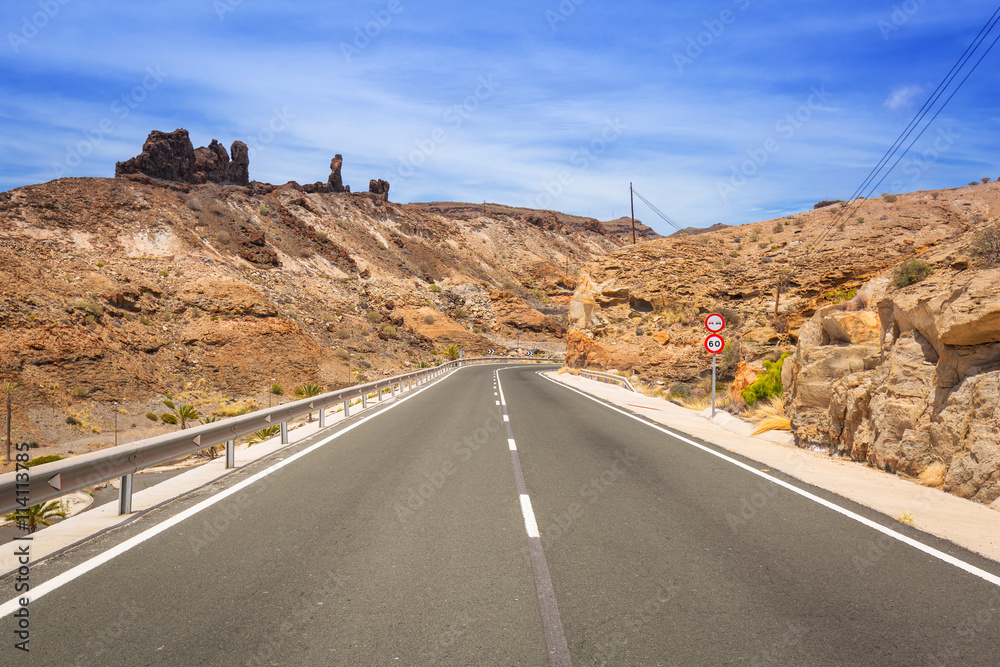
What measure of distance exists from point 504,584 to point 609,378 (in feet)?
94.2

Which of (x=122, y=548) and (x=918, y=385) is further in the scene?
(x=918, y=385)

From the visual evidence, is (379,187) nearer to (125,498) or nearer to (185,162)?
(185,162)

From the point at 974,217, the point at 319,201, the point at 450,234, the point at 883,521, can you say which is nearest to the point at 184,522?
the point at 883,521

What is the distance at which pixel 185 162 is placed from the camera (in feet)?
247

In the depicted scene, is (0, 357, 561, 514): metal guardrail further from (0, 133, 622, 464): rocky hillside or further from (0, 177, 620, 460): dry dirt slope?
(0, 177, 620, 460): dry dirt slope

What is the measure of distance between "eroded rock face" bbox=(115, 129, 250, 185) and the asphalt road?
3020 inches

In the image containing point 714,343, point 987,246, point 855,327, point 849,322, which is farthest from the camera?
point 714,343

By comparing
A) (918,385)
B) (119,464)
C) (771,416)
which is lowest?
(771,416)

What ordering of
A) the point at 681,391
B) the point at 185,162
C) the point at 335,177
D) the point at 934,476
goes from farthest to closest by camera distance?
the point at 335,177 < the point at 185,162 < the point at 681,391 < the point at 934,476

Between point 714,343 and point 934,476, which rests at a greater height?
point 714,343

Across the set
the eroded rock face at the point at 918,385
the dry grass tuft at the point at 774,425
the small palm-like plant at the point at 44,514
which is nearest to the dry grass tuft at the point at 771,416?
the dry grass tuft at the point at 774,425

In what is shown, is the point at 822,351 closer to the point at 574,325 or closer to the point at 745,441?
the point at 745,441

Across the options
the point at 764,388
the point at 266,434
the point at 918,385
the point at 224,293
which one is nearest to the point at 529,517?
the point at 918,385

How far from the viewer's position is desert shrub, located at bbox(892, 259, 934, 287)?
35.2 ft
